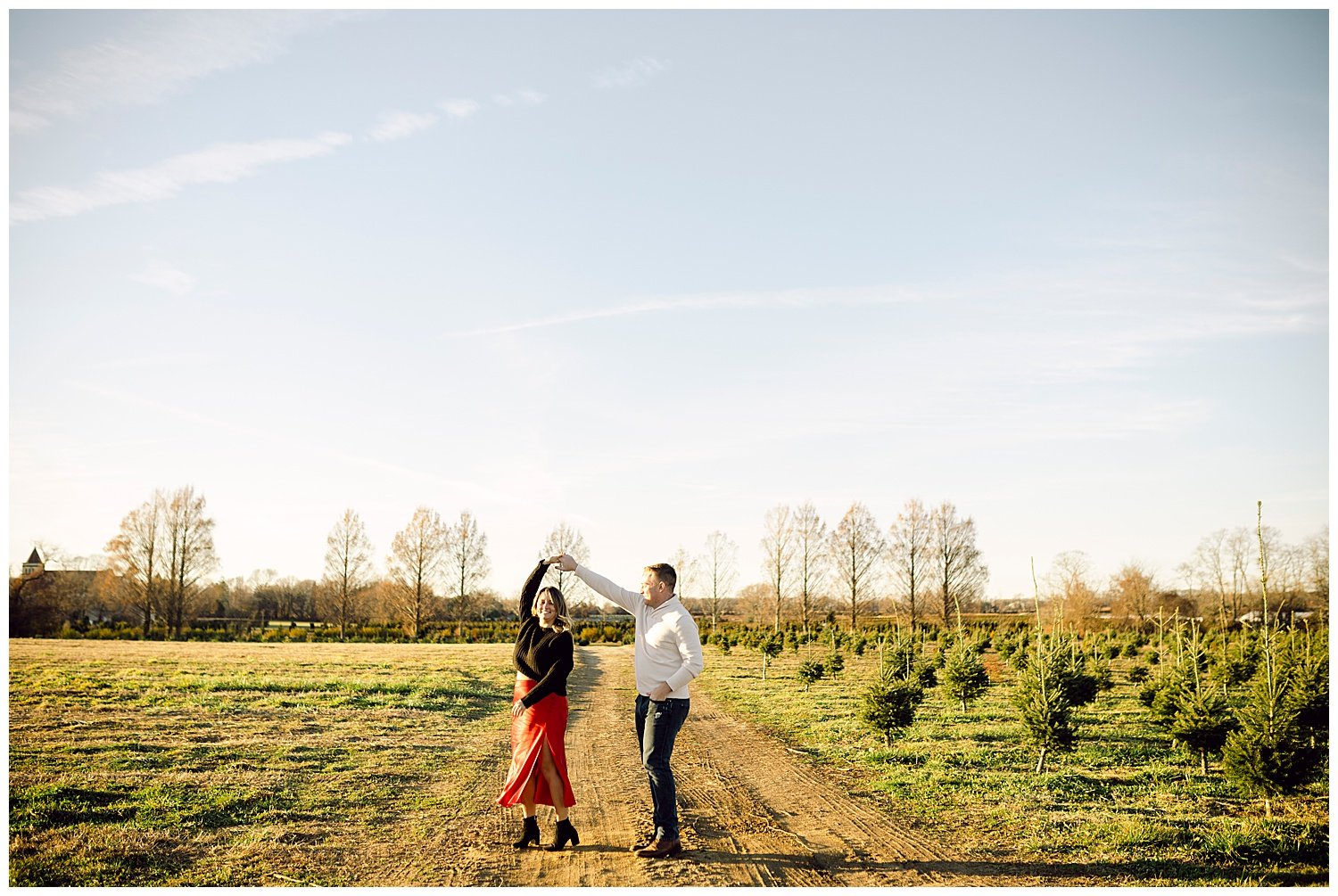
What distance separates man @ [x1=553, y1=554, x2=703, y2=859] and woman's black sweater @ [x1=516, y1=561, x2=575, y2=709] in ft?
1.74

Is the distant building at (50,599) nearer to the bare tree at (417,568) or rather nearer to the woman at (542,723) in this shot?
the bare tree at (417,568)

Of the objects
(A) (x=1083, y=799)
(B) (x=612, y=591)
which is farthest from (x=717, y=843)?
(A) (x=1083, y=799)

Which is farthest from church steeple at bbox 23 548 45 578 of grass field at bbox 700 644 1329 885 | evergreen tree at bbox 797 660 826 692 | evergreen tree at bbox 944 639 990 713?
evergreen tree at bbox 944 639 990 713

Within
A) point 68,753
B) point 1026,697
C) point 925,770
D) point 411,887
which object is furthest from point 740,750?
point 68,753

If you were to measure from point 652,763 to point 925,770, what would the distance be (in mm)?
5008

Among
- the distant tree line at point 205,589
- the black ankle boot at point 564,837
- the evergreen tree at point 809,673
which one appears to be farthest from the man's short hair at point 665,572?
the distant tree line at point 205,589

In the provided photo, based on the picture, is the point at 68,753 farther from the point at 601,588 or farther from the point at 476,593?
the point at 476,593

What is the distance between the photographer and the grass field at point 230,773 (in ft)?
18.7

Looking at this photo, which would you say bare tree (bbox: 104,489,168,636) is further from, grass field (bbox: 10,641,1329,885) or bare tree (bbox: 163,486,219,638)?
grass field (bbox: 10,641,1329,885)

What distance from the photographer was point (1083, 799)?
8180mm

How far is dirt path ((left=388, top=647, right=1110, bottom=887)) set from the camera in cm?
542

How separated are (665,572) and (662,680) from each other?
29.9 inches

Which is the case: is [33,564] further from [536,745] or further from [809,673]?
[536,745]

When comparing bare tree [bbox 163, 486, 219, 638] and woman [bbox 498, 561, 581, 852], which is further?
bare tree [bbox 163, 486, 219, 638]
